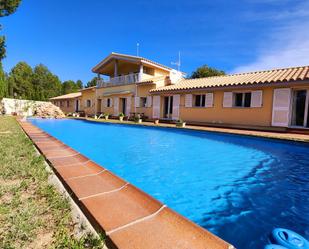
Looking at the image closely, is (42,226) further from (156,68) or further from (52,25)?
(52,25)

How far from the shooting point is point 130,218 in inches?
70.8

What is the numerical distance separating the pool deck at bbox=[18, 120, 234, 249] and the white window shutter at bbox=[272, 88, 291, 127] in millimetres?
11573

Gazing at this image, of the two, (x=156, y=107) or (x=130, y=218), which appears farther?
(x=156, y=107)

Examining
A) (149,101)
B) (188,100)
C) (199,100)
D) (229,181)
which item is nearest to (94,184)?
(229,181)

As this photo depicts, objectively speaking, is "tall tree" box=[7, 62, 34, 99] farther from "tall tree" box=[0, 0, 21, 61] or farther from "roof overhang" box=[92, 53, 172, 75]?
"tall tree" box=[0, 0, 21, 61]

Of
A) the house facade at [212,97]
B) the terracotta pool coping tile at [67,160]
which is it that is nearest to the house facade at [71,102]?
the house facade at [212,97]

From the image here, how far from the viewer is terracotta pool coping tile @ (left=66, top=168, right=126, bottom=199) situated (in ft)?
7.69

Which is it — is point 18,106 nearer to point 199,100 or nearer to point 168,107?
point 168,107

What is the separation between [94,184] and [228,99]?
1256 centimetres

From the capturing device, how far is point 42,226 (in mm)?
1758

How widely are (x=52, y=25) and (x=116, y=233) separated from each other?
2580 centimetres

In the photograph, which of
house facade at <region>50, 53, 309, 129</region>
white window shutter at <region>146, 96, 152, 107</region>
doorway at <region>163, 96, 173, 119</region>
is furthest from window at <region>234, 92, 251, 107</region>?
white window shutter at <region>146, 96, 152, 107</region>

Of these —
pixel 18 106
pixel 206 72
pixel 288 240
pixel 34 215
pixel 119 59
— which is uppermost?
pixel 206 72

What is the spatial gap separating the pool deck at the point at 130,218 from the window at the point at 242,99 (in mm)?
12328
